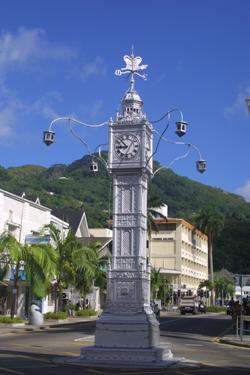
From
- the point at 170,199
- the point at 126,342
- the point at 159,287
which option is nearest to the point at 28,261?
the point at 126,342

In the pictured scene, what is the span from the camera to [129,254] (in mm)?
16594

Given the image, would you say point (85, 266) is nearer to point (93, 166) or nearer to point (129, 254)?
point (93, 166)

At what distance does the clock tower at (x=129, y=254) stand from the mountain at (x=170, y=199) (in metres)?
72.3

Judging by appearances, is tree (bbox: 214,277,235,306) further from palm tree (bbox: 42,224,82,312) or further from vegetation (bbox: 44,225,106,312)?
palm tree (bbox: 42,224,82,312)

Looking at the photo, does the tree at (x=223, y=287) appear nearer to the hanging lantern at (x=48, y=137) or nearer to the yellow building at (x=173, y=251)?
the yellow building at (x=173, y=251)

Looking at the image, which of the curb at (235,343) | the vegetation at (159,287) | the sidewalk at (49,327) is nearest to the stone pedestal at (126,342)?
the curb at (235,343)

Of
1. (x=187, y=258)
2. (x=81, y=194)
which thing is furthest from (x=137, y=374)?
(x=81, y=194)

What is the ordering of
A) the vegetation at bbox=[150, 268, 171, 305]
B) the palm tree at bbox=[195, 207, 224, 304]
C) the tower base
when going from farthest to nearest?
the palm tree at bbox=[195, 207, 224, 304]
the vegetation at bbox=[150, 268, 171, 305]
the tower base

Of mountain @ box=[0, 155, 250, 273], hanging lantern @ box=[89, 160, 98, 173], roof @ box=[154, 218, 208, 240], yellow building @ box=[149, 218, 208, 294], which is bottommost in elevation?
hanging lantern @ box=[89, 160, 98, 173]

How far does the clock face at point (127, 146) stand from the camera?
17.3 metres

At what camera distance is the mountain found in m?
116

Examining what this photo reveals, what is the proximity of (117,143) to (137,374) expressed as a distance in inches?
261

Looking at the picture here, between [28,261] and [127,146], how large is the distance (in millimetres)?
22070

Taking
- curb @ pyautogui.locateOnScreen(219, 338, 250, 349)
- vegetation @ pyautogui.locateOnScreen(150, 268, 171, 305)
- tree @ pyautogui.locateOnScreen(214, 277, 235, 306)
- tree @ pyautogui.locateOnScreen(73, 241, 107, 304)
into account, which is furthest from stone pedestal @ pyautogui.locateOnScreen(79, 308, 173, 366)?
tree @ pyautogui.locateOnScreen(214, 277, 235, 306)
